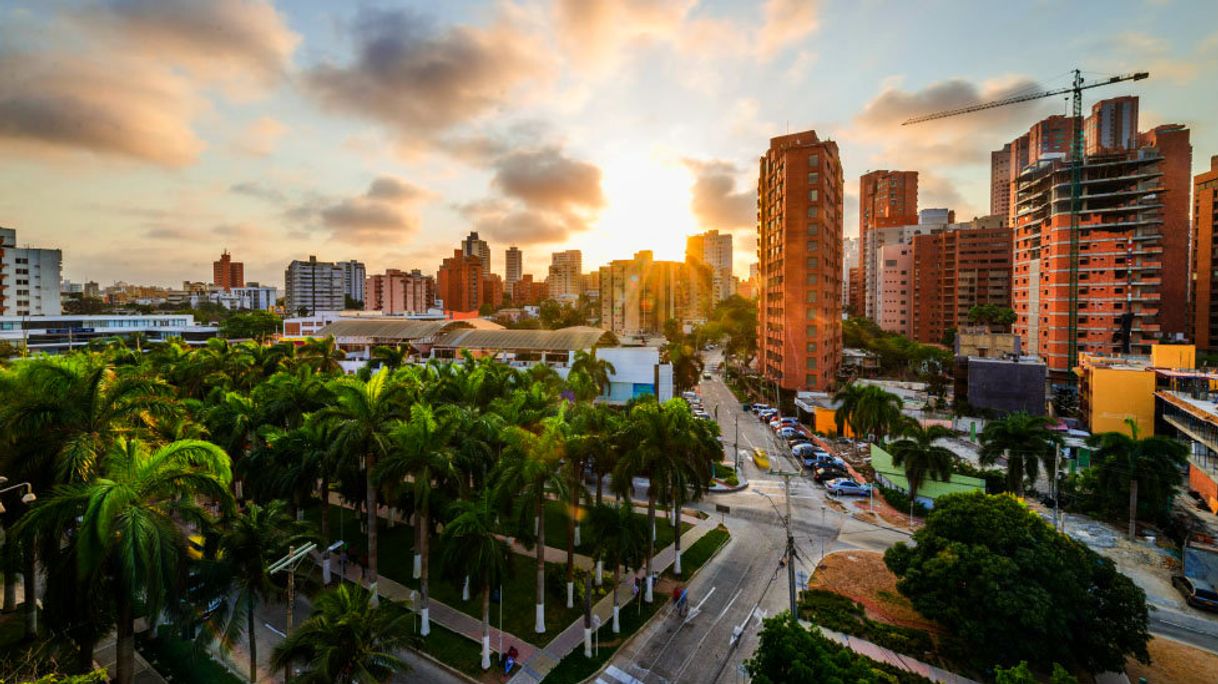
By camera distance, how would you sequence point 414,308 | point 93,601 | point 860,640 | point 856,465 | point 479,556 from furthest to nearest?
1. point 414,308
2. point 856,465
3. point 860,640
4. point 479,556
5. point 93,601

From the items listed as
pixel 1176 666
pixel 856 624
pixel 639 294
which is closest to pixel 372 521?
pixel 856 624

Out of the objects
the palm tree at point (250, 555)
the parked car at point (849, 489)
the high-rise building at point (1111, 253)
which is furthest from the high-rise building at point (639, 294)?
the palm tree at point (250, 555)

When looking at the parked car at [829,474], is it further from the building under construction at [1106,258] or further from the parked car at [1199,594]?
the building under construction at [1106,258]

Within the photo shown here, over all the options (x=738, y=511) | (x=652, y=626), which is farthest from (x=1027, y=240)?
(x=652, y=626)

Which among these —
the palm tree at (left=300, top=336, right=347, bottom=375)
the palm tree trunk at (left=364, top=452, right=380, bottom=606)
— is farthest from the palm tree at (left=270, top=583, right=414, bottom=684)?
the palm tree at (left=300, top=336, right=347, bottom=375)

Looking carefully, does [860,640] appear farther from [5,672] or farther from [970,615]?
[5,672]

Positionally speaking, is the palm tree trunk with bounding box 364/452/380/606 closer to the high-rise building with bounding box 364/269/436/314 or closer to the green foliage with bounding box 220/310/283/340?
the green foliage with bounding box 220/310/283/340
